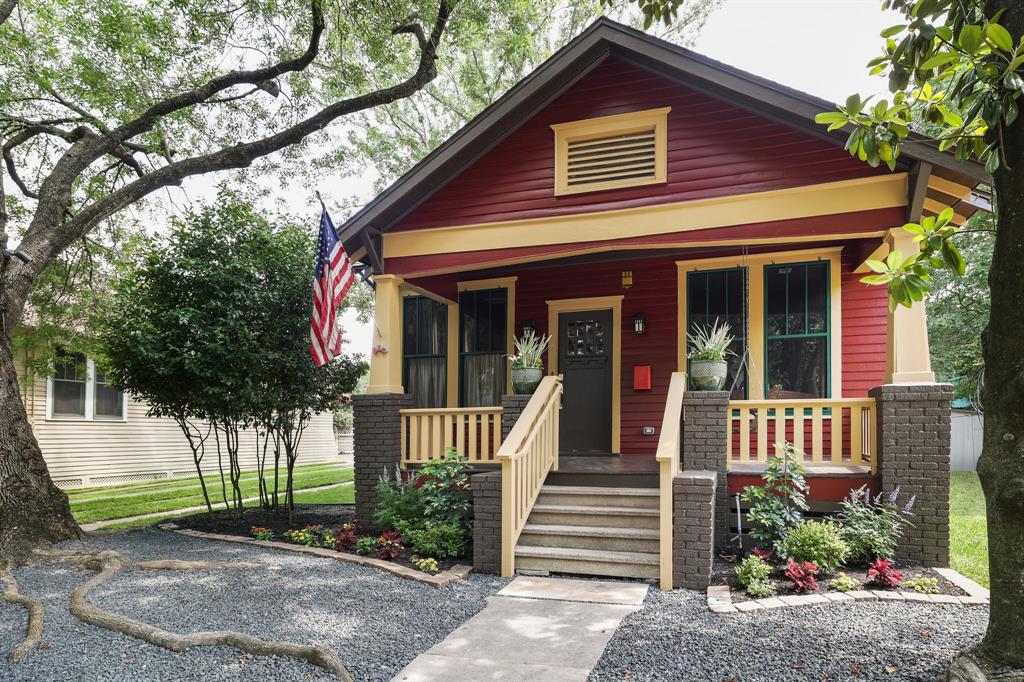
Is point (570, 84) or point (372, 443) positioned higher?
point (570, 84)

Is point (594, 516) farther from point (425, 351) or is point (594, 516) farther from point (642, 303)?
point (425, 351)

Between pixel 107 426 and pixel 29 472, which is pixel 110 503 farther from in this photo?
pixel 29 472

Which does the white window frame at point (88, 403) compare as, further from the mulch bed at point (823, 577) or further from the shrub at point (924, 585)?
the shrub at point (924, 585)

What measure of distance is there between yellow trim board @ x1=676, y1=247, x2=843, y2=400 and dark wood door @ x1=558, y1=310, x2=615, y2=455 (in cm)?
104

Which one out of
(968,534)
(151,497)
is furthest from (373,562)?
(151,497)

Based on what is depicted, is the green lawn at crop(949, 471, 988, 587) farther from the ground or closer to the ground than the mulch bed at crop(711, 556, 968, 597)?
closer to the ground

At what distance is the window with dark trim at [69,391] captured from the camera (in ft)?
43.0

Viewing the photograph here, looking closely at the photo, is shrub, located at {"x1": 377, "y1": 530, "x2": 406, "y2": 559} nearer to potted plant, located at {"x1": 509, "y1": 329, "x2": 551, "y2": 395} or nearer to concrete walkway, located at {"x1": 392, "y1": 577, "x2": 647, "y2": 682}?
concrete walkway, located at {"x1": 392, "y1": 577, "x2": 647, "y2": 682}

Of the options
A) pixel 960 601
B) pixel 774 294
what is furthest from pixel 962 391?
pixel 960 601

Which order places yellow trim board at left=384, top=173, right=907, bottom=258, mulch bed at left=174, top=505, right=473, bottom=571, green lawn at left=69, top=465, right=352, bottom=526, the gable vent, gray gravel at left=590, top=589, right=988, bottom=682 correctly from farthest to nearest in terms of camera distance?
green lawn at left=69, top=465, right=352, bottom=526
mulch bed at left=174, top=505, right=473, bottom=571
the gable vent
yellow trim board at left=384, top=173, right=907, bottom=258
gray gravel at left=590, top=589, right=988, bottom=682

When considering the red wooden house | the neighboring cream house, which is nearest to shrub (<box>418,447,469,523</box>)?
the red wooden house

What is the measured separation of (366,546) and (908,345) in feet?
18.5

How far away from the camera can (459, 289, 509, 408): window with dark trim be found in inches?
364

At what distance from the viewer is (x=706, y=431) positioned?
6090 mm
